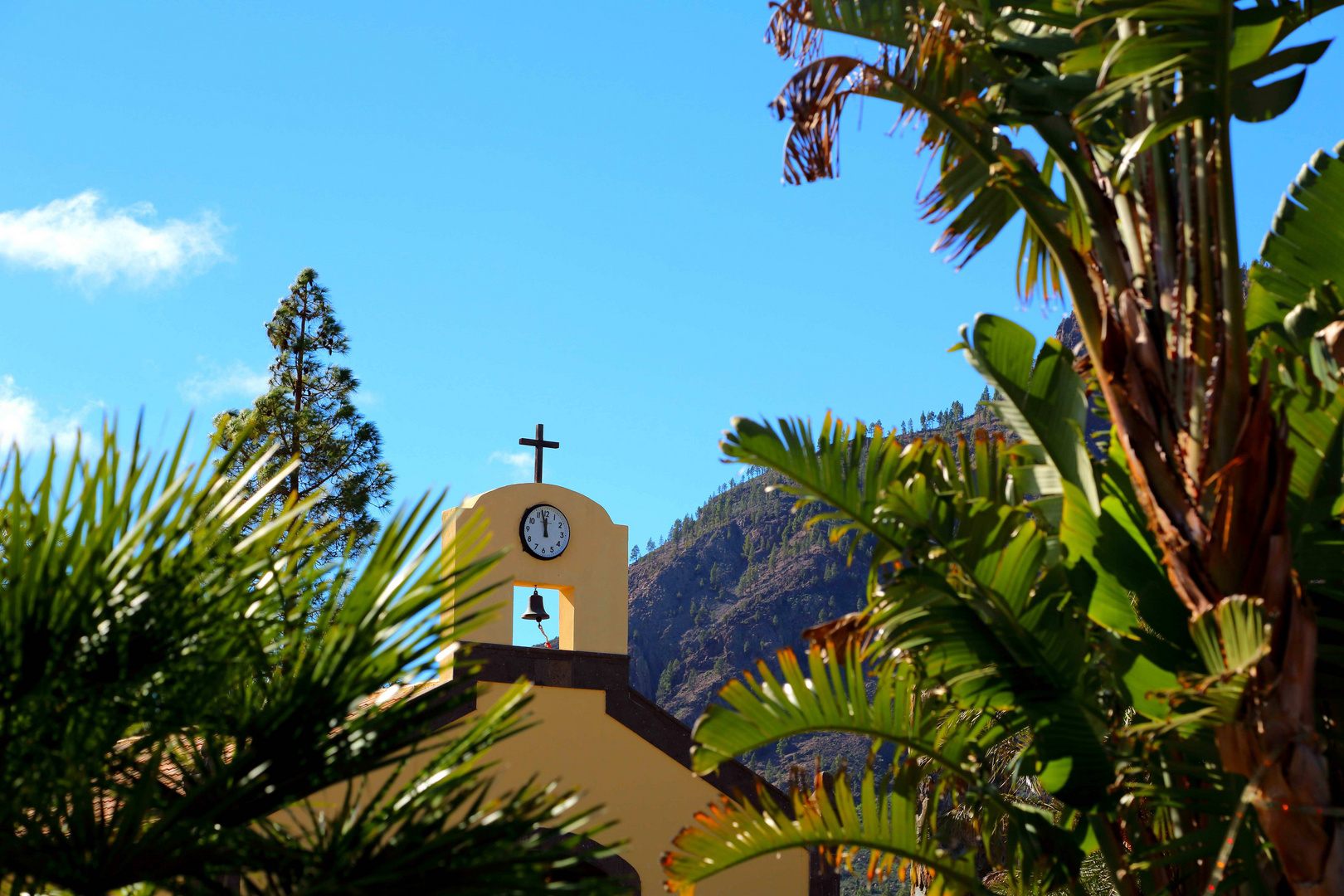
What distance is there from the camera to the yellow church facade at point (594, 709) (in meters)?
12.2

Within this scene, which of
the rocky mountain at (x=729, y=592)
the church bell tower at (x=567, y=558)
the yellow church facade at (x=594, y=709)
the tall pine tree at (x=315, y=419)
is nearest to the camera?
the yellow church facade at (x=594, y=709)

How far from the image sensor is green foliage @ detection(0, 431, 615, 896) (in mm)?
2408

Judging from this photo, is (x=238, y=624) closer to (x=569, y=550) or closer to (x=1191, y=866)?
(x=1191, y=866)

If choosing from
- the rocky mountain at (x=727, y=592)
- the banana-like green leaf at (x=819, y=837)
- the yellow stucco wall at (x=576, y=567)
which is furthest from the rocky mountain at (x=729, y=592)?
the banana-like green leaf at (x=819, y=837)

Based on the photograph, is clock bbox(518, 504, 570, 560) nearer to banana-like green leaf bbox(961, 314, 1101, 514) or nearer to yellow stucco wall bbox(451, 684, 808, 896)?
yellow stucco wall bbox(451, 684, 808, 896)

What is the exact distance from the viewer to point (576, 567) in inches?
512

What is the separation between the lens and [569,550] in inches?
510

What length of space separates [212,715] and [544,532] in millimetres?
9991

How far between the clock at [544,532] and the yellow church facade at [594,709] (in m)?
0.01

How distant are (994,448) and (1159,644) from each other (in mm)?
A: 1404

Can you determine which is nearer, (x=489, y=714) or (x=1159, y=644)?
(x=489, y=714)

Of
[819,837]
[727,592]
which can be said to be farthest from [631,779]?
[727,592]

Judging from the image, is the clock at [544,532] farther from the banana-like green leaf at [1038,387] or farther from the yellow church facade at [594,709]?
the banana-like green leaf at [1038,387]

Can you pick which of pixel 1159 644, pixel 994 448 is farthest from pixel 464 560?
pixel 994 448
